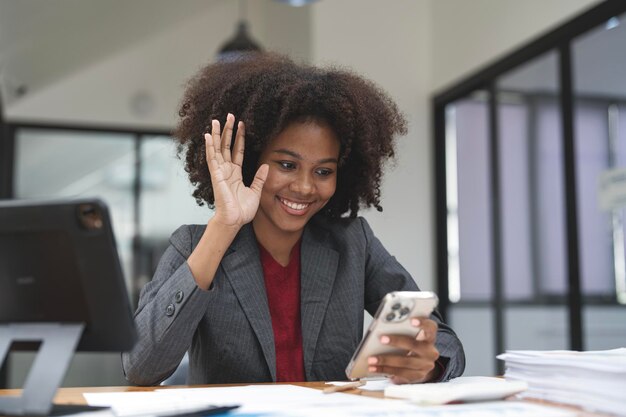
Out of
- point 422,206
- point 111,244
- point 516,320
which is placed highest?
point 422,206

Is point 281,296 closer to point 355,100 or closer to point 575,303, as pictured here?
point 355,100

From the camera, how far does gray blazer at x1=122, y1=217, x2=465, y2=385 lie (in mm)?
1443

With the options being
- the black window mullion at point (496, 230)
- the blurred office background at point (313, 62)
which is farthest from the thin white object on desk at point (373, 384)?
the black window mullion at point (496, 230)

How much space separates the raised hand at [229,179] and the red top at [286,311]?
21cm

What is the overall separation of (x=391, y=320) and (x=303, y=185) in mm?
526

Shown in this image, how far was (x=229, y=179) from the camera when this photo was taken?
5.24 ft

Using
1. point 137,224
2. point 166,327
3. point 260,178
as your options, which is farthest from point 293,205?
point 137,224

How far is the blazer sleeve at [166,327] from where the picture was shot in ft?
4.67

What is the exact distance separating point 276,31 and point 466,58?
1.91m

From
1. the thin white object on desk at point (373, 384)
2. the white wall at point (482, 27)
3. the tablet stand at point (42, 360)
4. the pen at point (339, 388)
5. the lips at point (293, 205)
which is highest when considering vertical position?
the white wall at point (482, 27)

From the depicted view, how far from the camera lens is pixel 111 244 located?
3.41 ft

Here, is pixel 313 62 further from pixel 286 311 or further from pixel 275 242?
pixel 286 311

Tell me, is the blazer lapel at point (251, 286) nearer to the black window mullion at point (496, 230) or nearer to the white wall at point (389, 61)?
the white wall at point (389, 61)

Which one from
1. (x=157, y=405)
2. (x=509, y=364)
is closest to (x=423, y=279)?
(x=509, y=364)
